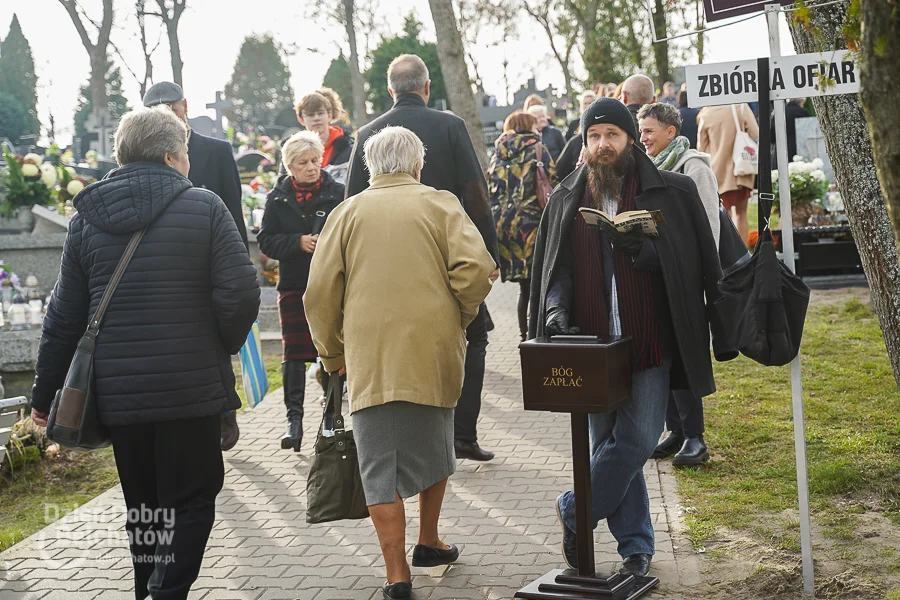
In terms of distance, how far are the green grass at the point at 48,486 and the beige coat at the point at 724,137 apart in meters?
6.09

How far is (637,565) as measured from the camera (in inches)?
179

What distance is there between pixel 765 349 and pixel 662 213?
25.9 inches

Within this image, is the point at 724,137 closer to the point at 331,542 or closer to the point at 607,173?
the point at 607,173

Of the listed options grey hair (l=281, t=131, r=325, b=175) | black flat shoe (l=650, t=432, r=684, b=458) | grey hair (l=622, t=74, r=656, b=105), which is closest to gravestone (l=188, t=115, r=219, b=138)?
grey hair (l=281, t=131, r=325, b=175)

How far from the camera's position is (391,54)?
5078 centimetres

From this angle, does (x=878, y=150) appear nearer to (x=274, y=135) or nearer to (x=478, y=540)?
(x=478, y=540)

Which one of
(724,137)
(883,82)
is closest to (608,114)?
(883,82)

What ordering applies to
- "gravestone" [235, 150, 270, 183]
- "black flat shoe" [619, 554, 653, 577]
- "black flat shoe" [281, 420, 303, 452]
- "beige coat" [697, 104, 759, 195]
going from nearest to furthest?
"black flat shoe" [619, 554, 653, 577], "black flat shoe" [281, 420, 303, 452], "beige coat" [697, 104, 759, 195], "gravestone" [235, 150, 270, 183]

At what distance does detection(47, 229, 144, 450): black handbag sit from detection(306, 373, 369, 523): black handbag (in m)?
0.99

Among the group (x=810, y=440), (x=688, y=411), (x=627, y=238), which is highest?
(x=627, y=238)

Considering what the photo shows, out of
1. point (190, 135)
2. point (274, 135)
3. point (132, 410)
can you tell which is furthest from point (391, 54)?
point (132, 410)

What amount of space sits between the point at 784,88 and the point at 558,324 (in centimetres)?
126

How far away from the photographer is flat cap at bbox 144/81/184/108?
6.88 meters

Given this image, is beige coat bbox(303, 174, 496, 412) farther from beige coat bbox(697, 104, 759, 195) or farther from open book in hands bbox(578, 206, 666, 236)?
beige coat bbox(697, 104, 759, 195)
